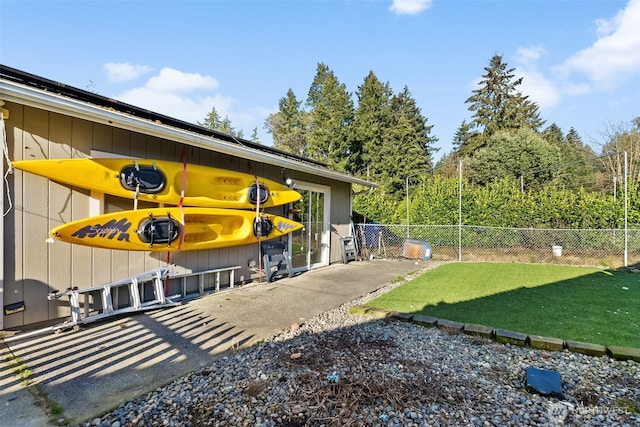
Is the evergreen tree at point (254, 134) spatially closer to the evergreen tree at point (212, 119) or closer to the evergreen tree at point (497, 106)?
the evergreen tree at point (212, 119)

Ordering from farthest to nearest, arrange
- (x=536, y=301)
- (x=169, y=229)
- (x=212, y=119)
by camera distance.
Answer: (x=212, y=119) → (x=536, y=301) → (x=169, y=229)

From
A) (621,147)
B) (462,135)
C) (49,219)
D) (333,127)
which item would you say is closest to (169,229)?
(49,219)

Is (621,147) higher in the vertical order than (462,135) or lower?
lower

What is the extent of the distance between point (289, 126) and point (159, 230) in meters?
26.5

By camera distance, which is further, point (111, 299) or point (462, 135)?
point (462, 135)

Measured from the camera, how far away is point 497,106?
25062 mm

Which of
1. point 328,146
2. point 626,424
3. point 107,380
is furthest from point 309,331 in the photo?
point 328,146

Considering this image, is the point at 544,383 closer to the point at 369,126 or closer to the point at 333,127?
the point at 333,127

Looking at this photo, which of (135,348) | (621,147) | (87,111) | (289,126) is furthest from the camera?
(289,126)

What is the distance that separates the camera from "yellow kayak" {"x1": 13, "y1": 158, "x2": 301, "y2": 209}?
3568 millimetres

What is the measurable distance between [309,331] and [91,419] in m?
2.14

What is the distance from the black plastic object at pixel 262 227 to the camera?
228 inches

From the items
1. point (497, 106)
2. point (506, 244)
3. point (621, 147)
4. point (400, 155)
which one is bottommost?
point (506, 244)

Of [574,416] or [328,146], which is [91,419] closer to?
[574,416]
